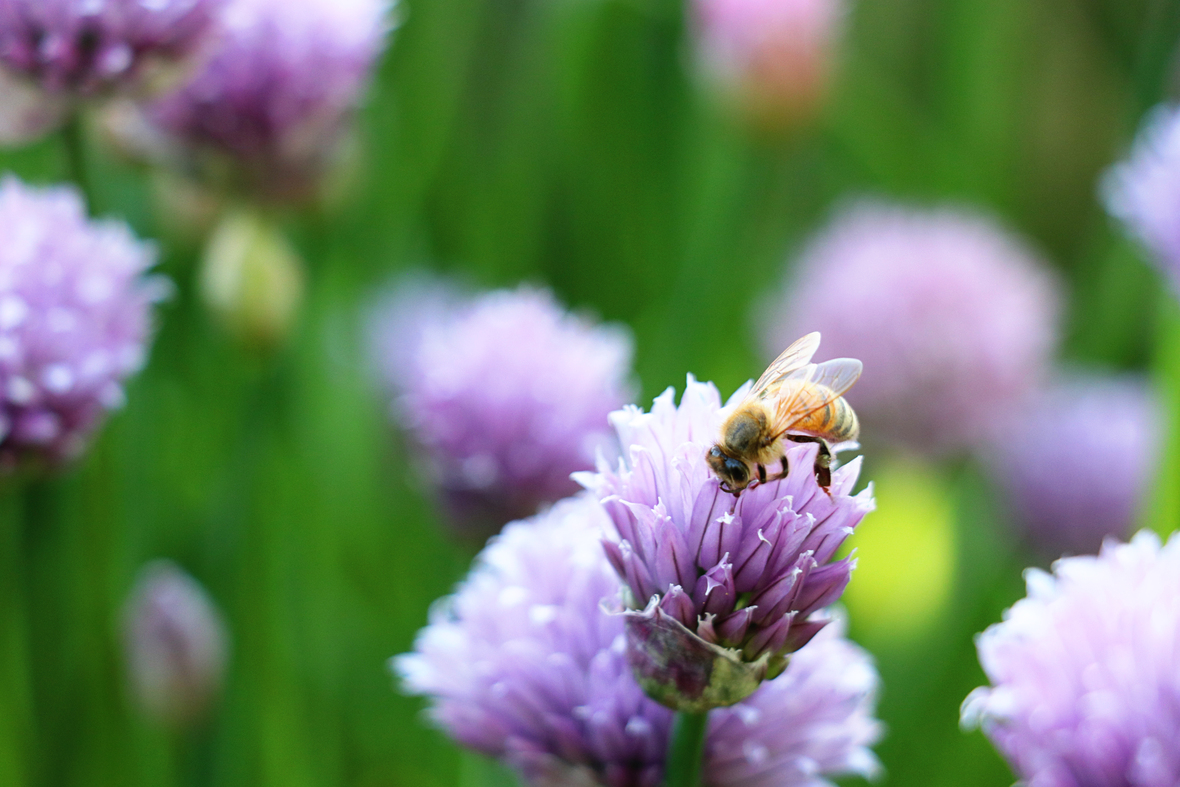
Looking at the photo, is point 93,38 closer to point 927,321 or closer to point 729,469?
point 729,469

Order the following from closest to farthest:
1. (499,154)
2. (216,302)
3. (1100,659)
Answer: (1100,659)
(216,302)
(499,154)

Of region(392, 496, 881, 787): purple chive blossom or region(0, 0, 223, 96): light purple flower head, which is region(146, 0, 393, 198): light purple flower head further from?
region(392, 496, 881, 787): purple chive blossom

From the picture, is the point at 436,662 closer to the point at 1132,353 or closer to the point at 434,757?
the point at 434,757

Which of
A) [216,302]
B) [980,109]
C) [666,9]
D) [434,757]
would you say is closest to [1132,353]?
[980,109]

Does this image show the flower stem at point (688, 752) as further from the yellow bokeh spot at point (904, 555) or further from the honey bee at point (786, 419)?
the yellow bokeh spot at point (904, 555)

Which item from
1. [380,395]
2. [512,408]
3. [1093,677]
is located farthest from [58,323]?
[380,395]

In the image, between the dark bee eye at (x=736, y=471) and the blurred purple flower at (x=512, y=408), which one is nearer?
the dark bee eye at (x=736, y=471)

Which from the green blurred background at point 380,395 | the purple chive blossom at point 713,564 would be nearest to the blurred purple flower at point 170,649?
the green blurred background at point 380,395
